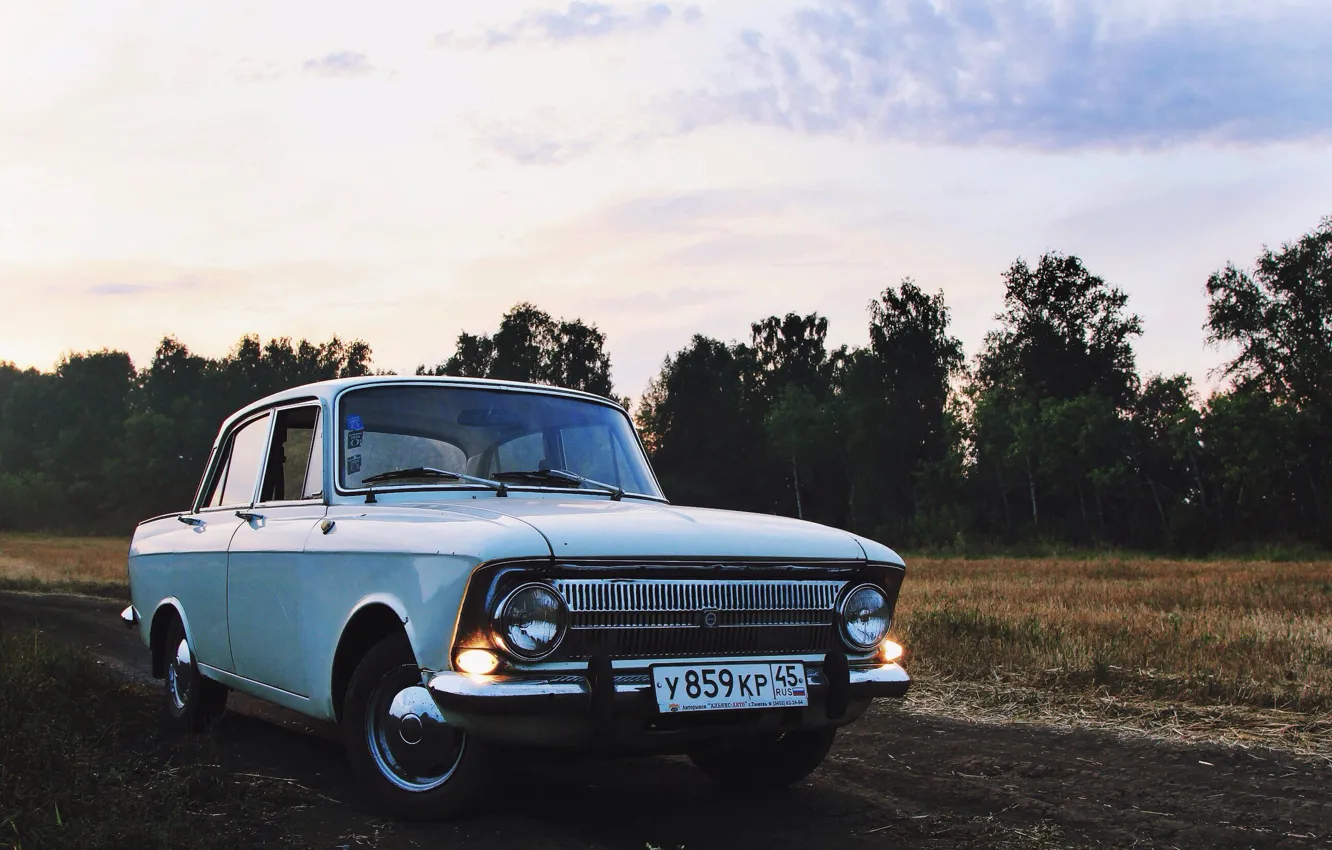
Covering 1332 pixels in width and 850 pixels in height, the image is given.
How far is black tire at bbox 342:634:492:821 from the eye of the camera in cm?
397

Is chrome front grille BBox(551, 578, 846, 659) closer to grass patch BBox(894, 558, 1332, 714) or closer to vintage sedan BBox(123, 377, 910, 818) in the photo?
vintage sedan BBox(123, 377, 910, 818)

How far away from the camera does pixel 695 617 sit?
161 inches

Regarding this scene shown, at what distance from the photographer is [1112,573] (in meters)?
25.5

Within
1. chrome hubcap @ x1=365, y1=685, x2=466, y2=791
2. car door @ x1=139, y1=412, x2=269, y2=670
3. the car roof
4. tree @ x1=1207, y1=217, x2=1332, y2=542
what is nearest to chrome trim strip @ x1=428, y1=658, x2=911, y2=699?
chrome hubcap @ x1=365, y1=685, x2=466, y2=791

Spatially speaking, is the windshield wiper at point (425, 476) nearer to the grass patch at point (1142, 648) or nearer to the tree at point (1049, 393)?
the grass patch at point (1142, 648)

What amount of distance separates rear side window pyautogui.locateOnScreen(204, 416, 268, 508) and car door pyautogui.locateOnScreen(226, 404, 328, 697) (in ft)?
0.67

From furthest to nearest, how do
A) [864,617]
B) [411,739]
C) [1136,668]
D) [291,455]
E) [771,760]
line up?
[1136,668], [291,455], [771,760], [864,617], [411,739]

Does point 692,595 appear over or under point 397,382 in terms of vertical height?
under

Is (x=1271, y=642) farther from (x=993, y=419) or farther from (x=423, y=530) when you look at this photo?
(x=993, y=419)

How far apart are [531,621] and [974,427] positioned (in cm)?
6413

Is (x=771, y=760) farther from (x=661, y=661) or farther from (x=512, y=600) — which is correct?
(x=512, y=600)

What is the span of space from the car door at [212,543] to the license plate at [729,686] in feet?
9.04

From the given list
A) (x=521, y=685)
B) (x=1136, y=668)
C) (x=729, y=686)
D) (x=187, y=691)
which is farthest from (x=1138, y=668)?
(x=187, y=691)

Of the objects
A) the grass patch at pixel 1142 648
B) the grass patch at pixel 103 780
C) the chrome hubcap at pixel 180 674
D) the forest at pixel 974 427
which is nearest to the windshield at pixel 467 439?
the grass patch at pixel 103 780
